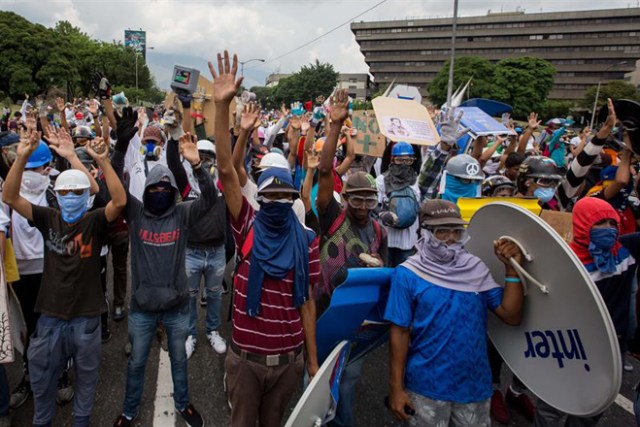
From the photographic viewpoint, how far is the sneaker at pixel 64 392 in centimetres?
328

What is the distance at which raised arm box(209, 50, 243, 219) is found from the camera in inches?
90.8

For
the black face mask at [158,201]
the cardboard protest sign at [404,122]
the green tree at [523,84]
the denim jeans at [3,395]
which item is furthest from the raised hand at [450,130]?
the green tree at [523,84]

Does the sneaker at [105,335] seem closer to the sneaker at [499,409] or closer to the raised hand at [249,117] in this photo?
the raised hand at [249,117]

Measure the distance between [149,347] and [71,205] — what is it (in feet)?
3.87

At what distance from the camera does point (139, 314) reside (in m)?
2.94

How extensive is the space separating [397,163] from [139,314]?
2.75 m

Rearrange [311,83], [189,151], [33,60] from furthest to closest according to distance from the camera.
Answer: [311,83]
[33,60]
[189,151]

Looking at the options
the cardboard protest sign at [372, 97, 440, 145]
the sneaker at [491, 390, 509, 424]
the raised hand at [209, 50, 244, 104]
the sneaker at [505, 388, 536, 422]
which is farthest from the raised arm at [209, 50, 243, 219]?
the sneaker at [505, 388, 536, 422]

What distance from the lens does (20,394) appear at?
3.29 meters

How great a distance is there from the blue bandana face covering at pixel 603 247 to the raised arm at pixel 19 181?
12.5ft

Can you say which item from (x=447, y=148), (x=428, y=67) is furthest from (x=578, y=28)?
(x=447, y=148)

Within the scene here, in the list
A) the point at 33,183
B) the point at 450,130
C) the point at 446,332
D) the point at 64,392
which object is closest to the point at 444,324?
the point at 446,332

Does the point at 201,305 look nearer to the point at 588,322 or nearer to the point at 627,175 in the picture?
the point at 588,322

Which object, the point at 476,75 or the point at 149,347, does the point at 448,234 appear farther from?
the point at 476,75
